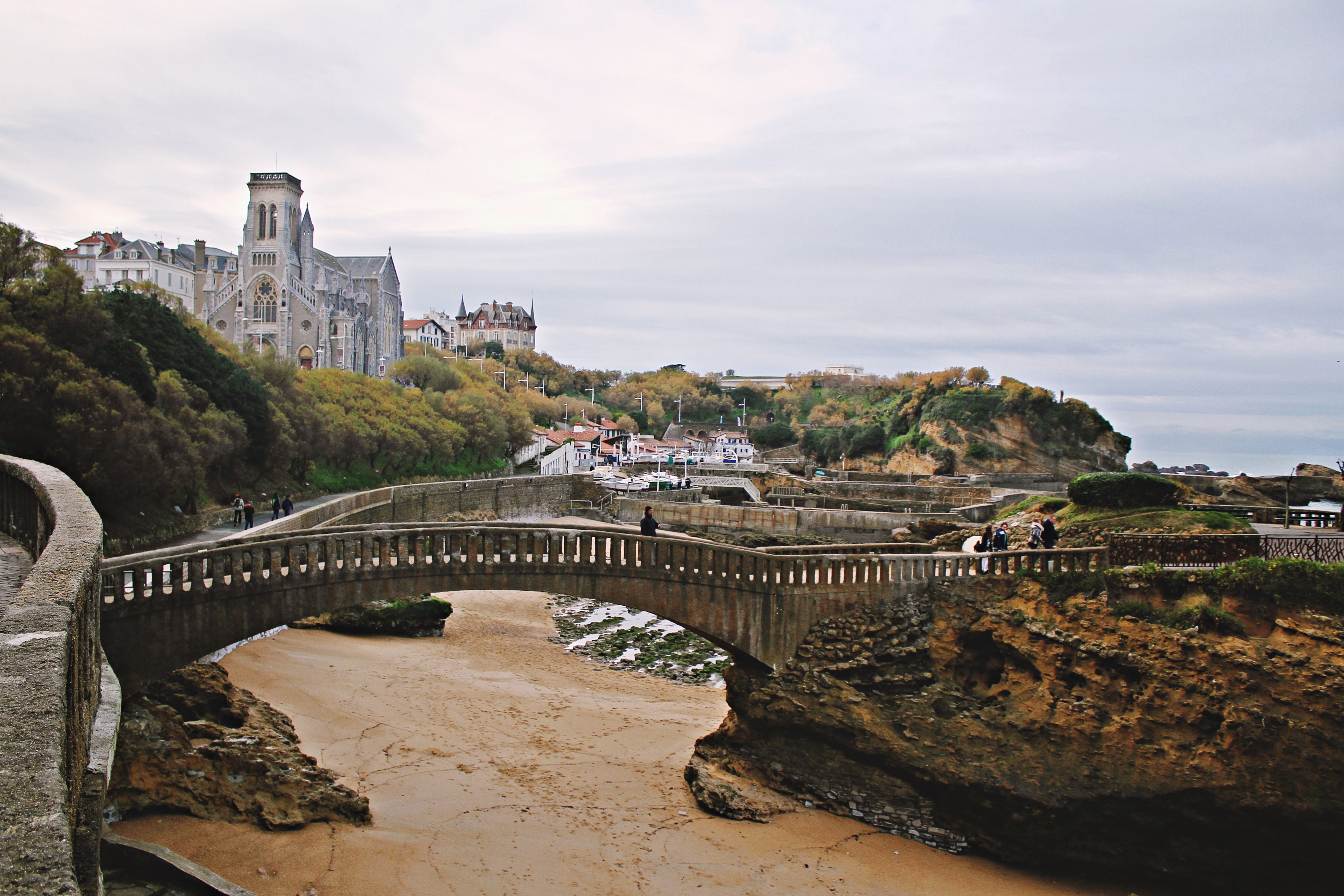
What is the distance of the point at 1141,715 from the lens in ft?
41.2

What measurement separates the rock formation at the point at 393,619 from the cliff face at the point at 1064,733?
11644 mm

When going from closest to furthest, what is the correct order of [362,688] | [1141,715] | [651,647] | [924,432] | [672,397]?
[1141,715] < [362,688] < [651,647] < [924,432] < [672,397]

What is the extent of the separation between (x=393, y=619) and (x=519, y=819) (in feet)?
39.8

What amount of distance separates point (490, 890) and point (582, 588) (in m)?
4.63

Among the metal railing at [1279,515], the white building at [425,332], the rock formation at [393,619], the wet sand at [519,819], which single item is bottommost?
the wet sand at [519,819]

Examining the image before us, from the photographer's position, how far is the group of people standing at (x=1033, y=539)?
16.2 meters

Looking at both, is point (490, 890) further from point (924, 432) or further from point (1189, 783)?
point (924, 432)

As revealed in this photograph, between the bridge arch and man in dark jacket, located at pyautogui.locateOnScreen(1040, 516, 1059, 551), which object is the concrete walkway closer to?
the bridge arch

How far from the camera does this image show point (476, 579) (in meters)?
13.0

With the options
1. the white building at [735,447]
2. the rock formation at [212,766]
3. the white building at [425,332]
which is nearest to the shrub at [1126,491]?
the rock formation at [212,766]

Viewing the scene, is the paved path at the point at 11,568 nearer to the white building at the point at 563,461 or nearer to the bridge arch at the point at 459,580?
the bridge arch at the point at 459,580

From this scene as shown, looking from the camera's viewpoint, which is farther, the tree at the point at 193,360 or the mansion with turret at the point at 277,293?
the mansion with turret at the point at 277,293

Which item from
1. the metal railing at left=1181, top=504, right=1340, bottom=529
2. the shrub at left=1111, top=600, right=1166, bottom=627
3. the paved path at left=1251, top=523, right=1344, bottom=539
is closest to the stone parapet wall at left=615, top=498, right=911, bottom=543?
the metal railing at left=1181, top=504, right=1340, bottom=529

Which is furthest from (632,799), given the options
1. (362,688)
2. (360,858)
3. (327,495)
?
(327,495)
